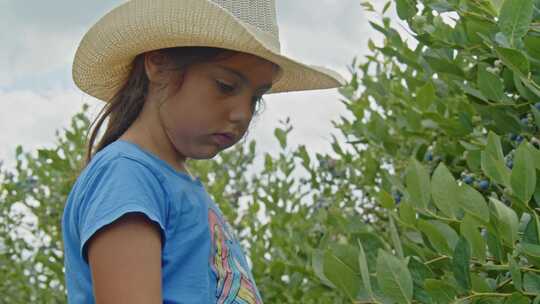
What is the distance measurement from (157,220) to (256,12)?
0.51m

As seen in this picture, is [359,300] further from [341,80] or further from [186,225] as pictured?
[341,80]

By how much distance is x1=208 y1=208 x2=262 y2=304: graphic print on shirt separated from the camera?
147 cm

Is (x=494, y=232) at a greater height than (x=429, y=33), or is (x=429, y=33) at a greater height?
(x=429, y=33)

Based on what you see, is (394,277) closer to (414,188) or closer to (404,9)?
(414,188)

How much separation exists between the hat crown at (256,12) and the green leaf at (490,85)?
0.46 meters

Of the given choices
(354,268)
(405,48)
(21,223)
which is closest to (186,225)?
(354,268)

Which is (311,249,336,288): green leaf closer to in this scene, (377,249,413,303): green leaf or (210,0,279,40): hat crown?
(377,249,413,303): green leaf

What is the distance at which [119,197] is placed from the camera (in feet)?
4.26

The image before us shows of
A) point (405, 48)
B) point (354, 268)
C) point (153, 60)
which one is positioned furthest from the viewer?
point (405, 48)

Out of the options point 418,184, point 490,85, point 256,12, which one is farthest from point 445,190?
point 256,12

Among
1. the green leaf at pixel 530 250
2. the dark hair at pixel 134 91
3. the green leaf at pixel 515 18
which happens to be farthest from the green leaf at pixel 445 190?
the dark hair at pixel 134 91

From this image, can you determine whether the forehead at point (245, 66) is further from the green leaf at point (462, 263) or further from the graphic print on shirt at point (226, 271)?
the green leaf at point (462, 263)

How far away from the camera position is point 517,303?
108 cm

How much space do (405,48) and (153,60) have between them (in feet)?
1.81
